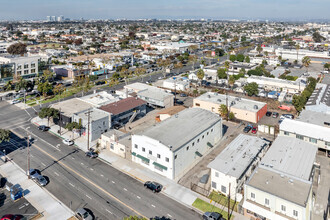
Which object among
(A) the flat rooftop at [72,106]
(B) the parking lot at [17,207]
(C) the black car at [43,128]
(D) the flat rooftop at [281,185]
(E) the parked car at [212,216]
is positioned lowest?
(B) the parking lot at [17,207]

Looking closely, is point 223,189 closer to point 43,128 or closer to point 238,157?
point 238,157

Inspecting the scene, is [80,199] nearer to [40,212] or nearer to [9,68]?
[40,212]

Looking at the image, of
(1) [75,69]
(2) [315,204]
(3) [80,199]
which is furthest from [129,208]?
(1) [75,69]

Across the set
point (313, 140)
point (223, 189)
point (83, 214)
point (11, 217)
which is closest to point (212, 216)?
point (223, 189)

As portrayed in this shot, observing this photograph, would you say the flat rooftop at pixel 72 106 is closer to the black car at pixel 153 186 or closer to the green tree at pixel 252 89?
the black car at pixel 153 186

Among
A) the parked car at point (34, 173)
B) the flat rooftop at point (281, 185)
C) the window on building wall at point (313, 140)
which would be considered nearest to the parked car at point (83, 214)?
the parked car at point (34, 173)

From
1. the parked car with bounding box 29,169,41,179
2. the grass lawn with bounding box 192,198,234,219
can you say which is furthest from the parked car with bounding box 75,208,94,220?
the grass lawn with bounding box 192,198,234,219

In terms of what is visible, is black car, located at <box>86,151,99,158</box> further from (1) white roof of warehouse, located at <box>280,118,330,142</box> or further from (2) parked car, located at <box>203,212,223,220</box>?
(1) white roof of warehouse, located at <box>280,118,330,142</box>
